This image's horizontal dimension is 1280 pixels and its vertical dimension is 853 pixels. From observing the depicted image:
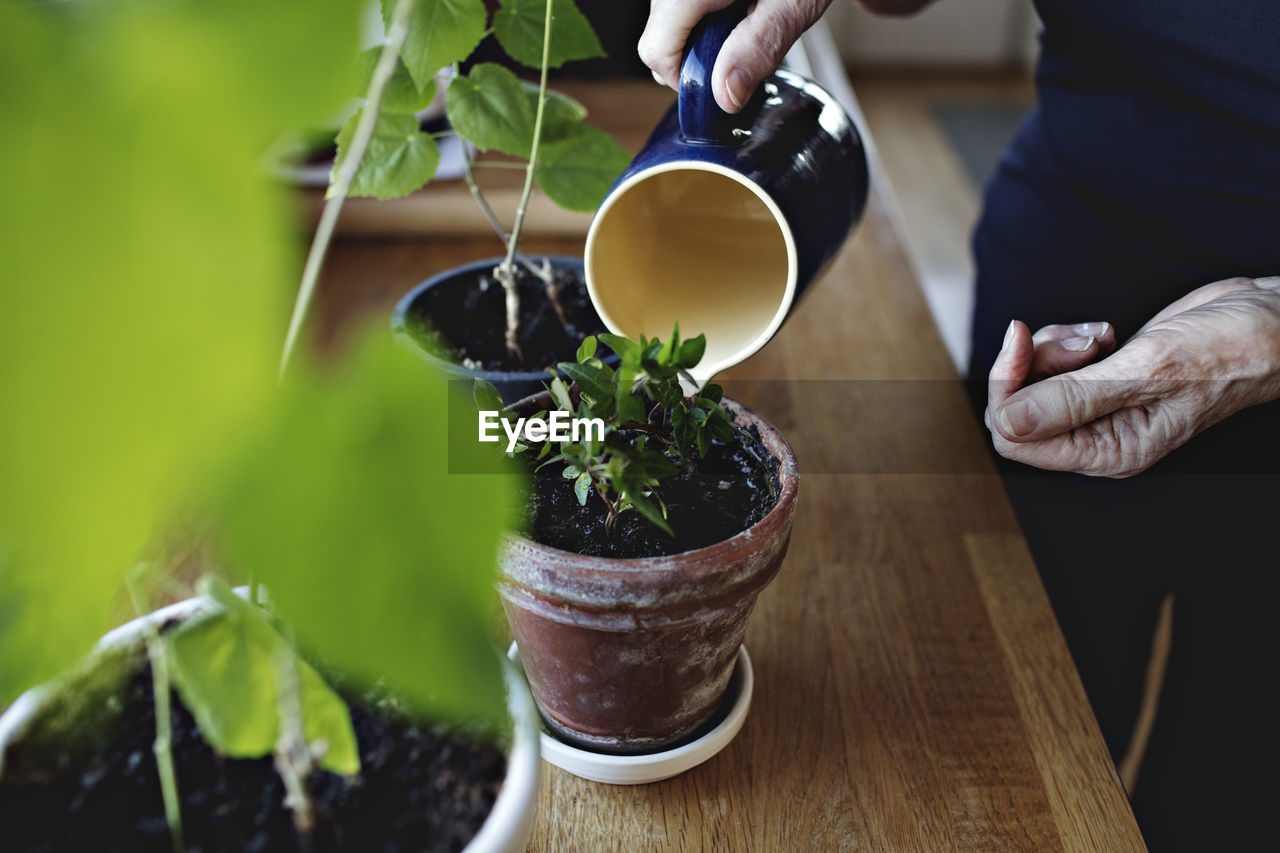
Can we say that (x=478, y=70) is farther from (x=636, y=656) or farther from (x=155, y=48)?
(x=155, y=48)

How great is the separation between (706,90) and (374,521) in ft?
1.37

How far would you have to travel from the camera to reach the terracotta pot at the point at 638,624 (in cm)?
42

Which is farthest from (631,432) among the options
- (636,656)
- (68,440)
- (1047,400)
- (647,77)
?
(647,77)

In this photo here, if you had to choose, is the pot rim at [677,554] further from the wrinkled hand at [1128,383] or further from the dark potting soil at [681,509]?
the wrinkled hand at [1128,383]

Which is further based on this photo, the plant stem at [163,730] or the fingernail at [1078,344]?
the fingernail at [1078,344]

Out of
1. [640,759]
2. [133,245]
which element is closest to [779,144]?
[640,759]

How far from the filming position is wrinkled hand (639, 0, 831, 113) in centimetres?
56

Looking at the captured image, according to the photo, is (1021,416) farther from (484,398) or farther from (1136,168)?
(1136,168)

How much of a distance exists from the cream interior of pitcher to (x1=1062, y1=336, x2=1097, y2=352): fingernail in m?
0.19

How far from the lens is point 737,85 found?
0.56 metres

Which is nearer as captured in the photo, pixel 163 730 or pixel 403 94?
pixel 163 730

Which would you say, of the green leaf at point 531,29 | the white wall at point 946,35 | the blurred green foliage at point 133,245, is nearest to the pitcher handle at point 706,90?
the green leaf at point 531,29

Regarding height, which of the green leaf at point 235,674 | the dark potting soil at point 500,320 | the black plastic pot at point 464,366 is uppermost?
the green leaf at point 235,674

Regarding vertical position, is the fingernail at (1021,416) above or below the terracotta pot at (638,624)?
below
